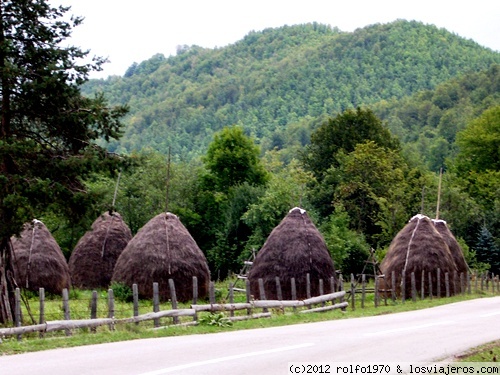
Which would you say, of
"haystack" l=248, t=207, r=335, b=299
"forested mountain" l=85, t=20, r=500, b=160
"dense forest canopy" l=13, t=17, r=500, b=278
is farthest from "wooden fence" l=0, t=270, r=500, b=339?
"forested mountain" l=85, t=20, r=500, b=160

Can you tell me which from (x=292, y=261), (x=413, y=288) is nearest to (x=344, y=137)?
(x=413, y=288)

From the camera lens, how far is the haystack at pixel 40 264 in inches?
1415

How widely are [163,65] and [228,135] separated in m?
135

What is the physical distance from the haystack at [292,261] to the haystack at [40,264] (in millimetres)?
9823

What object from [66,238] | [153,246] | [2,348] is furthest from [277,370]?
[66,238]

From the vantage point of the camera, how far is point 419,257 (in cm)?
3409

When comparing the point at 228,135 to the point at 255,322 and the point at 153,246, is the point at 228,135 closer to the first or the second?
the point at 153,246

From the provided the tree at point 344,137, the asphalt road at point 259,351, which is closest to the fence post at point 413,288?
the asphalt road at point 259,351

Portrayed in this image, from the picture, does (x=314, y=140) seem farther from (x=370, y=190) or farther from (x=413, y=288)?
(x=413, y=288)

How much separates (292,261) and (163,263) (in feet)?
17.1

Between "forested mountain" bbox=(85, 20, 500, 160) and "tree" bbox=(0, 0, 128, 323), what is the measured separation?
10520 centimetres

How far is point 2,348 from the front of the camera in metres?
13.5

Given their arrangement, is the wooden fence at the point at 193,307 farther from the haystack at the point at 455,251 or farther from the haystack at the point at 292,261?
the haystack at the point at 455,251

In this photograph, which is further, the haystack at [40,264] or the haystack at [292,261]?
the haystack at [40,264]
